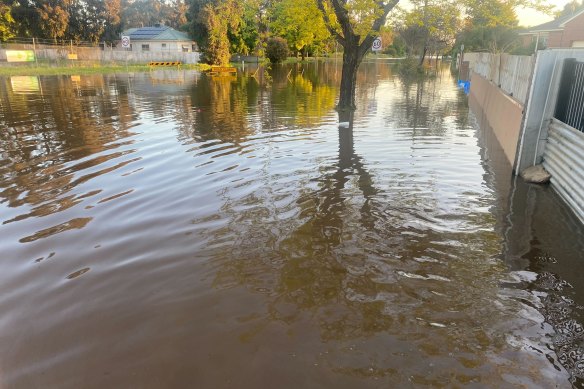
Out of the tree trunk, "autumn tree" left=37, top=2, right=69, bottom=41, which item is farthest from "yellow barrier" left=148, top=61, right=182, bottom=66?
the tree trunk

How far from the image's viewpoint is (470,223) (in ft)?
19.9

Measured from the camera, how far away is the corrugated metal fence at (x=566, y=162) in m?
6.40

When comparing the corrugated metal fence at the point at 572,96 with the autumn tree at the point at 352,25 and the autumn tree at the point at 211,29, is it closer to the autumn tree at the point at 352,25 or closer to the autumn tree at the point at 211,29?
the autumn tree at the point at 352,25

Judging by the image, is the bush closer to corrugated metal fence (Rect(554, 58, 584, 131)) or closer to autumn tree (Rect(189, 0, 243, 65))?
autumn tree (Rect(189, 0, 243, 65))

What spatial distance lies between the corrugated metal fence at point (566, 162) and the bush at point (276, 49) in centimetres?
5638

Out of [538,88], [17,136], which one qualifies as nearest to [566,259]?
[538,88]

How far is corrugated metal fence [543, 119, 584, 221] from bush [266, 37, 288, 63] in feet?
185

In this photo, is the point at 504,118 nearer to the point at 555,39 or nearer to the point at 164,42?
the point at 555,39

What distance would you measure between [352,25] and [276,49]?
46555mm

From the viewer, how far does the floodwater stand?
343cm

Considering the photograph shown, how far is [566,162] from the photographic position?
277 inches

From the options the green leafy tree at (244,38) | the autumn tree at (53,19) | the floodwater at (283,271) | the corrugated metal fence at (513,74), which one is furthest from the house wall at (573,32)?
the autumn tree at (53,19)

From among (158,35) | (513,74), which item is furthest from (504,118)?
(158,35)

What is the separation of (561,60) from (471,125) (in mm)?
6689
